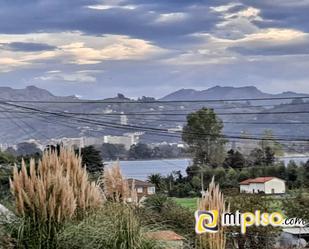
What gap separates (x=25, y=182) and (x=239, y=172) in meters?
37.7

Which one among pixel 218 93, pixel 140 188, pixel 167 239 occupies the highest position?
pixel 218 93

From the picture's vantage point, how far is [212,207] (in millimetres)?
5539

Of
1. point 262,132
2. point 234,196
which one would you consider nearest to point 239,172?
point 262,132

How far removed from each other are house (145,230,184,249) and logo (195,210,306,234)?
0.25m

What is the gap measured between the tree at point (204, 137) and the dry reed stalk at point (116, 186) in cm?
4554

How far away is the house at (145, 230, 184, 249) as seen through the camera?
5.49 meters

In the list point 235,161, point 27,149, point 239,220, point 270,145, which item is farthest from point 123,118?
point 239,220

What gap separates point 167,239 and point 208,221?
Result: 0.47 m

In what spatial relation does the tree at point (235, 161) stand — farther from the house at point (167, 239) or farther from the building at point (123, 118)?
the house at point (167, 239)

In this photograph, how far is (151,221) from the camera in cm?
603

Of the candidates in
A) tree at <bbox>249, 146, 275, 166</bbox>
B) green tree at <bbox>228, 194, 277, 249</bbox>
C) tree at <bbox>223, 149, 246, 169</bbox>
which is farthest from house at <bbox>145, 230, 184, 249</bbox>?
tree at <bbox>249, 146, 275, 166</bbox>

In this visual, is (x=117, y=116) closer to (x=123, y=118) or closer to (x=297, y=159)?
(x=123, y=118)

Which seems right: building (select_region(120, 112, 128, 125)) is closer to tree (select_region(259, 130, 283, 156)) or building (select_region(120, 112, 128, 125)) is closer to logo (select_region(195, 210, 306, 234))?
tree (select_region(259, 130, 283, 156))

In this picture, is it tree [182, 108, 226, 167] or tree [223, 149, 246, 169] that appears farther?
tree [182, 108, 226, 167]
